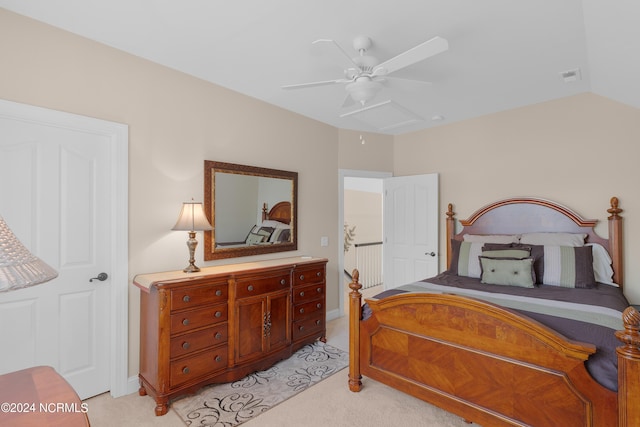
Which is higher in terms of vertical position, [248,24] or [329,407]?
[248,24]

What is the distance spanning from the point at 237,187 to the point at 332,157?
157 centimetres

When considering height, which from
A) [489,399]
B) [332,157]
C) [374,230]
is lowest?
[489,399]

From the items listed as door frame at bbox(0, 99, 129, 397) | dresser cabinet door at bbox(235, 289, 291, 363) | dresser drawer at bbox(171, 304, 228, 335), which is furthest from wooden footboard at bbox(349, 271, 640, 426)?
door frame at bbox(0, 99, 129, 397)

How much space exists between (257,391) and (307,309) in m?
0.97

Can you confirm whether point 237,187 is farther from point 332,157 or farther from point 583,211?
point 583,211

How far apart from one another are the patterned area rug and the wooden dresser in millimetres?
85

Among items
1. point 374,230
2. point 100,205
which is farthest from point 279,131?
point 374,230

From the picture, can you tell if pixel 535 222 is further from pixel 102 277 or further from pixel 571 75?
pixel 102 277

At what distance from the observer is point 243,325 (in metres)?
2.84

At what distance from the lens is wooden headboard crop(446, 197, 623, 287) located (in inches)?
129

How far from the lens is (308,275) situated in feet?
11.4

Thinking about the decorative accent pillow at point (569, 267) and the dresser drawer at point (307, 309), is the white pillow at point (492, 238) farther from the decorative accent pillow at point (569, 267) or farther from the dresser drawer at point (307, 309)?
the dresser drawer at point (307, 309)

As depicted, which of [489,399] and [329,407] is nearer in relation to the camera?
[489,399]

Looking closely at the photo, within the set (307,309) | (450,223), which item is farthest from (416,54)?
(450,223)
